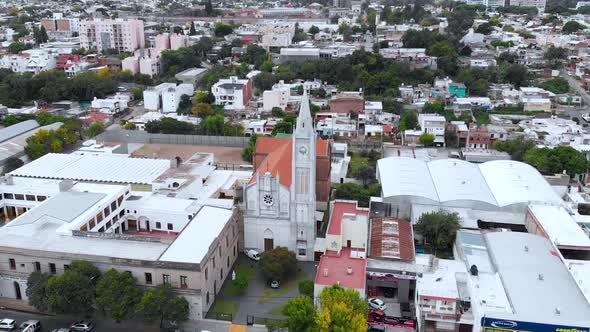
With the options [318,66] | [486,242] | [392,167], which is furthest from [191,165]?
[318,66]

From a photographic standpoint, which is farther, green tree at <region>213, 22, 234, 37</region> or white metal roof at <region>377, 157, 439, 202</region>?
green tree at <region>213, 22, 234, 37</region>

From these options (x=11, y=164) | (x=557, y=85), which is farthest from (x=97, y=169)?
(x=557, y=85)

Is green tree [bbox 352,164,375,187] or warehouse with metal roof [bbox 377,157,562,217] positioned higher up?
warehouse with metal roof [bbox 377,157,562,217]

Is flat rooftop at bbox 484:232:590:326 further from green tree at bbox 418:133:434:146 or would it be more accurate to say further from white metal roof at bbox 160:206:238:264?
green tree at bbox 418:133:434:146

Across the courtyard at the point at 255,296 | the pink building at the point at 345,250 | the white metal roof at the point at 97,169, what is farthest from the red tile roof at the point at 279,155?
the white metal roof at the point at 97,169

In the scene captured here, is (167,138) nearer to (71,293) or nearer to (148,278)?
(148,278)

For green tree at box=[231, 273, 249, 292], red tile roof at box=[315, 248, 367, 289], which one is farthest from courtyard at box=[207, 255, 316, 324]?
red tile roof at box=[315, 248, 367, 289]
